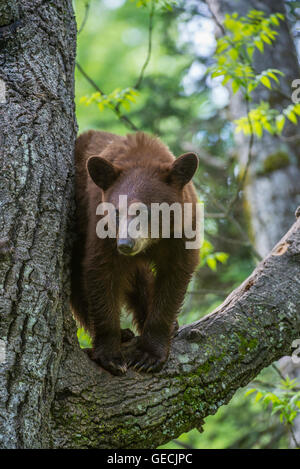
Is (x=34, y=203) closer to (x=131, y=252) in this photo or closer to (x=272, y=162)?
(x=131, y=252)

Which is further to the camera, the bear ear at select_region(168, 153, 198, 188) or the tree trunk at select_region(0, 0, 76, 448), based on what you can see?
the bear ear at select_region(168, 153, 198, 188)

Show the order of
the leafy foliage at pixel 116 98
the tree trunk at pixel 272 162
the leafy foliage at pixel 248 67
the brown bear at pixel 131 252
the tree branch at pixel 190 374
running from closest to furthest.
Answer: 1. the tree branch at pixel 190 374
2. the brown bear at pixel 131 252
3. the leafy foliage at pixel 248 67
4. the leafy foliage at pixel 116 98
5. the tree trunk at pixel 272 162

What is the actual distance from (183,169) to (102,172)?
2.29 feet

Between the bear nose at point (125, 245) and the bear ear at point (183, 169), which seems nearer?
the bear nose at point (125, 245)

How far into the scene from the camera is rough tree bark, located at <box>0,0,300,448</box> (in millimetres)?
3096

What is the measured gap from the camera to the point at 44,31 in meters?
3.94

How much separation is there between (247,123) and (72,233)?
3688 mm

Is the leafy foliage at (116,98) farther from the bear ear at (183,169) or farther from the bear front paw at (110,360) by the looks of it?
the bear front paw at (110,360)

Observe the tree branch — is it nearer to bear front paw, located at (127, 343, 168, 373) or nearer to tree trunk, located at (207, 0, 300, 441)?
bear front paw, located at (127, 343, 168, 373)

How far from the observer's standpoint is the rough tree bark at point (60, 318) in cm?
310

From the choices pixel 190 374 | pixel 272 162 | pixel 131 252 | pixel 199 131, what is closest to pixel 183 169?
pixel 131 252

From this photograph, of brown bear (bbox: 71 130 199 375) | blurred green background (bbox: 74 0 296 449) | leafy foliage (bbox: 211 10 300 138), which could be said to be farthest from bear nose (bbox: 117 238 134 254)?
blurred green background (bbox: 74 0 296 449)

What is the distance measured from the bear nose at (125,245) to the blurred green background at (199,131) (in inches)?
166

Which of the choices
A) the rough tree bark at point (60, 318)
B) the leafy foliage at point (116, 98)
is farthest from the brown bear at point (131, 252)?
the leafy foliage at point (116, 98)
